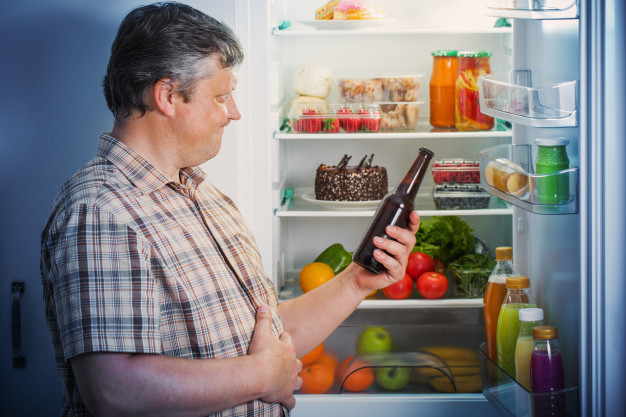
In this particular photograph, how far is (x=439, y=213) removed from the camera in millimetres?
2201

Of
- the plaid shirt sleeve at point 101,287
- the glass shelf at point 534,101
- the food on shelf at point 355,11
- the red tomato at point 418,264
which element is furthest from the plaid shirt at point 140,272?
the food on shelf at point 355,11

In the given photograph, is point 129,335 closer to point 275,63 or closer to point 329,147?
point 275,63

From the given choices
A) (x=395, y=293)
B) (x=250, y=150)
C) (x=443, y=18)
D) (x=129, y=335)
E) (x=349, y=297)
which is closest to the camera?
(x=129, y=335)

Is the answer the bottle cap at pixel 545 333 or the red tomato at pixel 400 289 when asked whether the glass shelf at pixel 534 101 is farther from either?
the red tomato at pixel 400 289

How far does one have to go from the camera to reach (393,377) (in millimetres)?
2186

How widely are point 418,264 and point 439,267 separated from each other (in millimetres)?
90

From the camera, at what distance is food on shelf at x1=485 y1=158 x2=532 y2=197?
1469 mm

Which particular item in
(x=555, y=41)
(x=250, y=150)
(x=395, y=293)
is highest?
(x=555, y=41)

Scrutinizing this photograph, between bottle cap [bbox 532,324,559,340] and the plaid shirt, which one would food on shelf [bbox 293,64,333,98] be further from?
bottle cap [bbox 532,324,559,340]

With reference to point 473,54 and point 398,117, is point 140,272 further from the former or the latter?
point 473,54

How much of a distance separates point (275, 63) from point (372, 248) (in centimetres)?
103

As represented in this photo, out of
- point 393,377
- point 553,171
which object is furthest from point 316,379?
point 553,171
